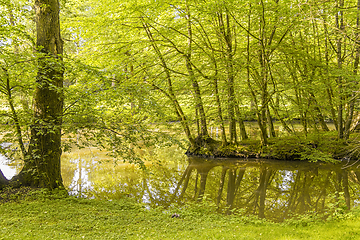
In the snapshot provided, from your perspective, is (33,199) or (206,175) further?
(206,175)

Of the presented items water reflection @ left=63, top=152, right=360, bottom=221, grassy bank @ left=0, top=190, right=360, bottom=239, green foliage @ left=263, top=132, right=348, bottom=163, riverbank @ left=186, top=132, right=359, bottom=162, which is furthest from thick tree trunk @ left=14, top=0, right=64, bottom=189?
green foliage @ left=263, top=132, right=348, bottom=163

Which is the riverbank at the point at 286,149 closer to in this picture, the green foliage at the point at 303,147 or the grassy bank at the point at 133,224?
the green foliage at the point at 303,147

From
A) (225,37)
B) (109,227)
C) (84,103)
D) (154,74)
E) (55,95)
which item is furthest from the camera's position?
(154,74)

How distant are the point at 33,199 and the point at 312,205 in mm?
6799

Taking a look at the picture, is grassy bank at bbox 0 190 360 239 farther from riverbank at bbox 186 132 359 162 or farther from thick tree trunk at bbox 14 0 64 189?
riverbank at bbox 186 132 359 162

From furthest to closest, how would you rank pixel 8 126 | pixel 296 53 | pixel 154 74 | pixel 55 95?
pixel 154 74, pixel 296 53, pixel 55 95, pixel 8 126

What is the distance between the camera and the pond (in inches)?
266

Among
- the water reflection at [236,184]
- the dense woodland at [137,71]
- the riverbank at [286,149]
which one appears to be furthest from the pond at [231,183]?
the dense woodland at [137,71]

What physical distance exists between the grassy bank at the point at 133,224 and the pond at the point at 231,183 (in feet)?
3.51

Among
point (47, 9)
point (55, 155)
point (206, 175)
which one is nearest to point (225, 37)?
point (206, 175)

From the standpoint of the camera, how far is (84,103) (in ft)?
19.8

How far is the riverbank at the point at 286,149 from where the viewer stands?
11.2 m

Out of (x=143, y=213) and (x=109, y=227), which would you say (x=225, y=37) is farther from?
(x=109, y=227)

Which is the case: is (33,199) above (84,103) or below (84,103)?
below
